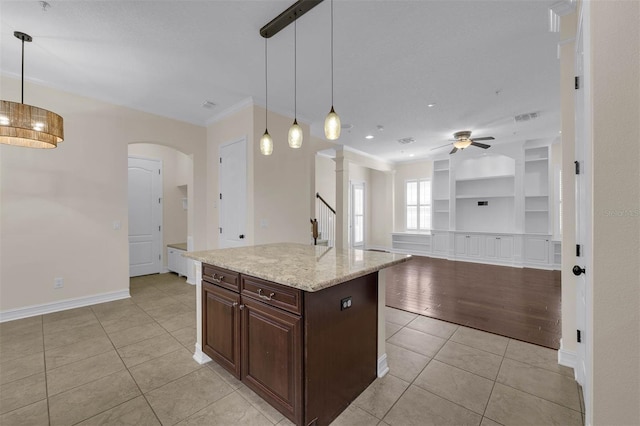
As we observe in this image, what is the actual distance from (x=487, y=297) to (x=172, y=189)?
6.57 metres

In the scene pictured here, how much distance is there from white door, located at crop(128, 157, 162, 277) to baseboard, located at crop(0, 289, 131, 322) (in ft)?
5.18

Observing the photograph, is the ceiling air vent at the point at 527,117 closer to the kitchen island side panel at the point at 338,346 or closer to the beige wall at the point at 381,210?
the beige wall at the point at 381,210

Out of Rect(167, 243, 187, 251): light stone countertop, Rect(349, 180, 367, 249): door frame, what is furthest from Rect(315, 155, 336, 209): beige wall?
Rect(167, 243, 187, 251): light stone countertop

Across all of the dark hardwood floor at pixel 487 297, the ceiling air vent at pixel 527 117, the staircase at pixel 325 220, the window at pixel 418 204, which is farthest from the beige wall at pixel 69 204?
the window at pixel 418 204

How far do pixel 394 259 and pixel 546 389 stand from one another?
1507mm

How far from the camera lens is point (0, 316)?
3172 mm

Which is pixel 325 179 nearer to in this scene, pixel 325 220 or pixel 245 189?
pixel 325 220

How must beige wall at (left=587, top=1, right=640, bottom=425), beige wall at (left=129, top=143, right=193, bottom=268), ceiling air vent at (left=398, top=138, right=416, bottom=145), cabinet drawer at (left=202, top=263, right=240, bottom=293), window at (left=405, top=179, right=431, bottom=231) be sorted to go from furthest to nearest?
window at (left=405, top=179, right=431, bottom=231)
ceiling air vent at (left=398, top=138, right=416, bottom=145)
beige wall at (left=129, top=143, right=193, bottom=268)
cabinet drawer at (left=202, top=263, right=240, bottom=293)
beige wall at (left=587, top=1, right=640, bottom=425)

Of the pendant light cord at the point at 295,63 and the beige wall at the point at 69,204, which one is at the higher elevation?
the pendant light cord at the point at 295,63

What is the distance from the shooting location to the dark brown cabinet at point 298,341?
1.55m

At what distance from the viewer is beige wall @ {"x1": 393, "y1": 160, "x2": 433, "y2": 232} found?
8.49 meters

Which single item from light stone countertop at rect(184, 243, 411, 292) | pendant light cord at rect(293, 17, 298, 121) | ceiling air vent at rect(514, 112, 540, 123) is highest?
ceiling air vent at rect(514, 112, 540, 123)

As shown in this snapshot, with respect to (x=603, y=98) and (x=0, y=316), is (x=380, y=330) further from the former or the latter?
(x=0, y=316)

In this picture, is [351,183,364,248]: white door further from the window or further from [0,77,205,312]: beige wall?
[0,77,205,312]: beige wall
